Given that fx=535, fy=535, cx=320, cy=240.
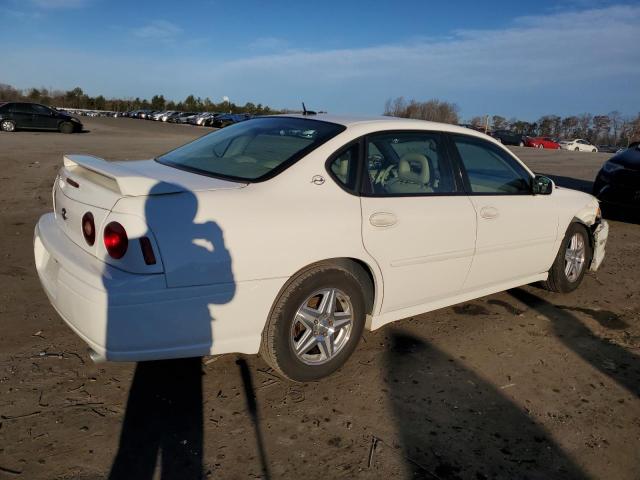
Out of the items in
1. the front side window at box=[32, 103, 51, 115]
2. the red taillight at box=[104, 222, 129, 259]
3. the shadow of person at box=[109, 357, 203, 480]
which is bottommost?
the shadow of person at box=[109, 357, 203, 480]

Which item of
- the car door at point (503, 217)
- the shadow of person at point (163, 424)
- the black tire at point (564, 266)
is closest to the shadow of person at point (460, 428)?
the car door at point (503, 217)

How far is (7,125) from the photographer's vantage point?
78.8 feet

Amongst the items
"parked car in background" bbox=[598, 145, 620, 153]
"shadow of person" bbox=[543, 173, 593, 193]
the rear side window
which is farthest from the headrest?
"parked car in background" bbox=[598, 145, 620, 153]

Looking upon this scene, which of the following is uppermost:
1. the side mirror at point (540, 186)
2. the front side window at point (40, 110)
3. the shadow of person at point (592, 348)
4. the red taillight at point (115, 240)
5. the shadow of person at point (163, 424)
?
the front side window at point (40, 110)

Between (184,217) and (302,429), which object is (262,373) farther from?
(184,217)

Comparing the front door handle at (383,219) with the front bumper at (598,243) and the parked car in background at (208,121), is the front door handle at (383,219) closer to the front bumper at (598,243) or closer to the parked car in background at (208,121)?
the front bumper at (598,243)

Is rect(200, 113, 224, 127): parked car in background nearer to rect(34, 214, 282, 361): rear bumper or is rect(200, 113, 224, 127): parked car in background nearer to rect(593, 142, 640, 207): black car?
rect(593, 142, 640, 207): black car

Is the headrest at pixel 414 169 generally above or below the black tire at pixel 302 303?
above

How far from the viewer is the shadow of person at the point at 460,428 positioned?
2.63 m

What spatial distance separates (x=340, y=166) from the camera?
3.34 meters

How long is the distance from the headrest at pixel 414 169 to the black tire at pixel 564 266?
182 cm

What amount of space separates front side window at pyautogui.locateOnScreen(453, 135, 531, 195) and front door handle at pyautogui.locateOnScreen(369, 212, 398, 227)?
96 centimetres

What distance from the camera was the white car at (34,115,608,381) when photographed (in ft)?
8.74

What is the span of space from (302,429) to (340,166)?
157 cm
